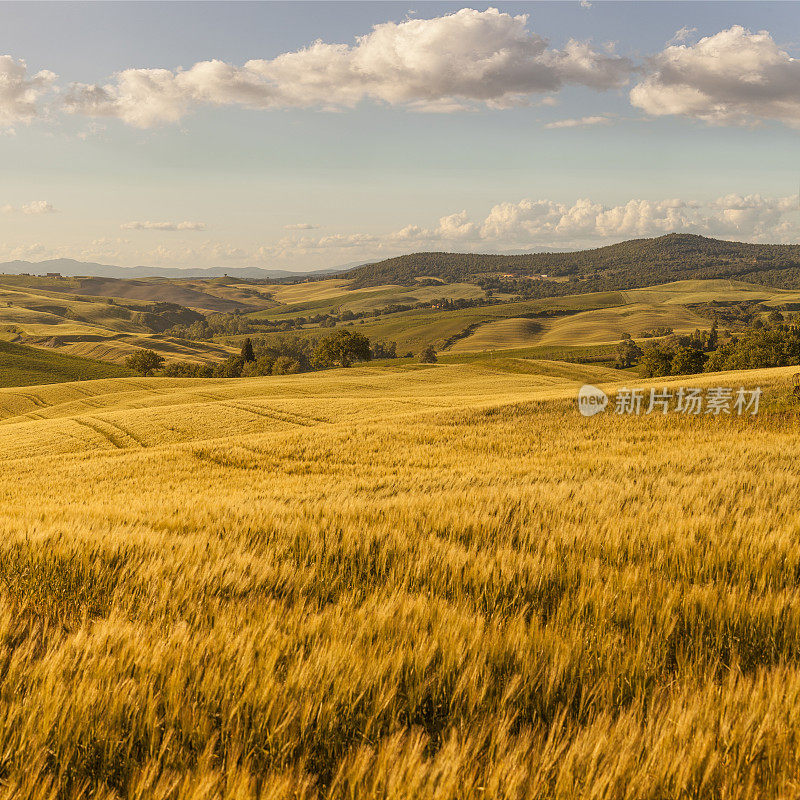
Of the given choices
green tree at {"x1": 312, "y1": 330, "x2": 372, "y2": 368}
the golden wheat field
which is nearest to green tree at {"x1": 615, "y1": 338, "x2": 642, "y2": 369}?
green tree at {"x1": 312, "y1": 330, "x2": 372, "y2": 368}

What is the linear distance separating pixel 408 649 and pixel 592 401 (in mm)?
28648

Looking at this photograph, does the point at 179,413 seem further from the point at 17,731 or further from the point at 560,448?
the point at 17,731

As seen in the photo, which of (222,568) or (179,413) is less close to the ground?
(222,568)

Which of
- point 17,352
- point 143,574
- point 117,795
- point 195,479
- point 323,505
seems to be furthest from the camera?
point 17,352

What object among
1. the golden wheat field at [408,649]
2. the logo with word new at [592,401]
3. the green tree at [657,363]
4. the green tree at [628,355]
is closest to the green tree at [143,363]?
the green tree at [657,363]

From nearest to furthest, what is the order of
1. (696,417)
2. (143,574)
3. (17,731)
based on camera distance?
(17,731), (143,574), (696,417)

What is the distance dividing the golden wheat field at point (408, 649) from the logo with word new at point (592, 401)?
21.1 metres

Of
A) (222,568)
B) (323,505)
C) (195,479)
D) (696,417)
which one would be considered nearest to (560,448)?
(696,417)

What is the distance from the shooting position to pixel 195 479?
15516 millimetres

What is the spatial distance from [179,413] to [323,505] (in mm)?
39429

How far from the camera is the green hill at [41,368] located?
10019 cm

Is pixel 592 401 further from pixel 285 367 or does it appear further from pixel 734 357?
pixel 285 367

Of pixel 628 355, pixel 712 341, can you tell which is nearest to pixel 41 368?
pixel 628 355

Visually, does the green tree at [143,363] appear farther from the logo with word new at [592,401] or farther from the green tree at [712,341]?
the green tree at [712,341]
